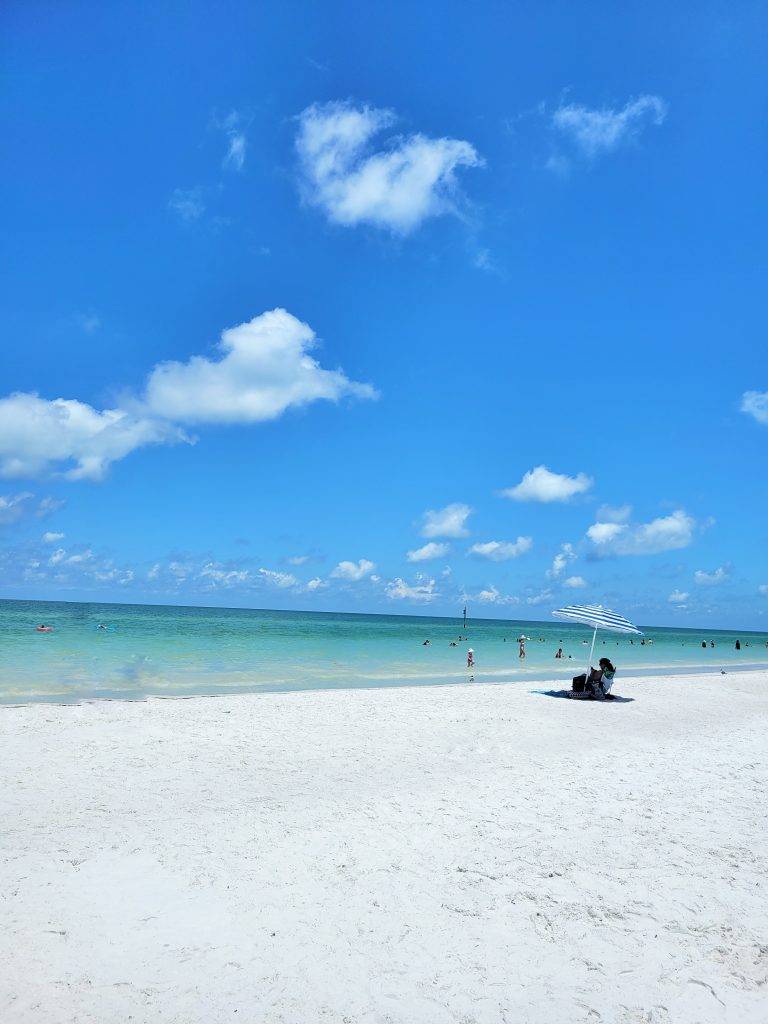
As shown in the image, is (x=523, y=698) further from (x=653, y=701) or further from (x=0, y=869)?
(x=0, y=869)

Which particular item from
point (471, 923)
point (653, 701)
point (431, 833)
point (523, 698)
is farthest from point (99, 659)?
point (471, 923)

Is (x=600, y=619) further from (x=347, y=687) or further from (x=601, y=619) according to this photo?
(x=347, y=687)

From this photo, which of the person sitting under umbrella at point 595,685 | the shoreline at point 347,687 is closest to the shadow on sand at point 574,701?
the person sitting under umbrella at point 595,685

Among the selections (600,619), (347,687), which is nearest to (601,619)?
(600,619)

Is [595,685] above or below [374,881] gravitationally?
above

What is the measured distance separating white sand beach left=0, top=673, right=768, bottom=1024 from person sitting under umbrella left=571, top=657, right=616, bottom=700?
23.9ft

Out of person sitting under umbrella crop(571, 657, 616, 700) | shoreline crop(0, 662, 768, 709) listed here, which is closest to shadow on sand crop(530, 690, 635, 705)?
person sitting under umbrella crop(571, 657, 616, 700)

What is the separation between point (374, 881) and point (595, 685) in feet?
49.6

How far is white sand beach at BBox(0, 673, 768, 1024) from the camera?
4.56 meters

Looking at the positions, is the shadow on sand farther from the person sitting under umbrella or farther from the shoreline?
the shoreline

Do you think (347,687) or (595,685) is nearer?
(595,685)

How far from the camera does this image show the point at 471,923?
5.50 meters

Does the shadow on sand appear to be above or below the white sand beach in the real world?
below

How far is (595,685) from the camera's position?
1962 centimetres
